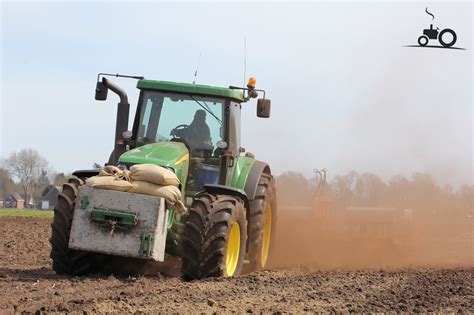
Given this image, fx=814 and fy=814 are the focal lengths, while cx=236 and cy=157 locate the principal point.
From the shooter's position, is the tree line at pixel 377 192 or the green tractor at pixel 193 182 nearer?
the green tractor at pixel 193 182

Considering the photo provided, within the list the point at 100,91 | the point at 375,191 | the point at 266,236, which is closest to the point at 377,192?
the point at 375,191

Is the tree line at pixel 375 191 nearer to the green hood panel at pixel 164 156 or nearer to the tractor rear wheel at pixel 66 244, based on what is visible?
the green hood panel at pixel 164 156

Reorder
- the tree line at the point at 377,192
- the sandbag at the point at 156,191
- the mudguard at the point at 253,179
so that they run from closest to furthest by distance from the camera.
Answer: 1. the sandbag at the point at 156,191
2. the mudguard at the point at 253,179
3. the tree line at the point at 377,192

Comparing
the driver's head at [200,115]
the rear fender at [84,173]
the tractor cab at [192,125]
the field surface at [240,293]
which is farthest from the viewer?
the driver's head at [200,115]

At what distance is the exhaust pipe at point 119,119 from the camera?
35.7 feet

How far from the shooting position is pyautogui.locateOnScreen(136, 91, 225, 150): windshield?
10906 mm

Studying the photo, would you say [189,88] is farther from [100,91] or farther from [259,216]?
[259,216]

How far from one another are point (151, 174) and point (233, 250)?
1748 mm

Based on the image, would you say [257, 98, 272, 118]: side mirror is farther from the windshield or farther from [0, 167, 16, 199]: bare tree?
[0, 167, 16, 199]: bare tree

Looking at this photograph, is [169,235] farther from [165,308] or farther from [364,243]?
[364,243]

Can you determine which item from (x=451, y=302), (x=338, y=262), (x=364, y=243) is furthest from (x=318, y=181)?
(x=451, y=302)

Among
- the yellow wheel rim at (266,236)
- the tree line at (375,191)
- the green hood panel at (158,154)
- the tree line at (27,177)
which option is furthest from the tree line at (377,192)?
the tree line at (27,177)

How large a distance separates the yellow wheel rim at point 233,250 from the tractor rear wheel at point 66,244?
64.6 inches

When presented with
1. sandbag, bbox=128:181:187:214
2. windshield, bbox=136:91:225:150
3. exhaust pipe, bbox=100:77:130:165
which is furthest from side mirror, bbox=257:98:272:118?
sandbag, bbox=128:181:187:214
